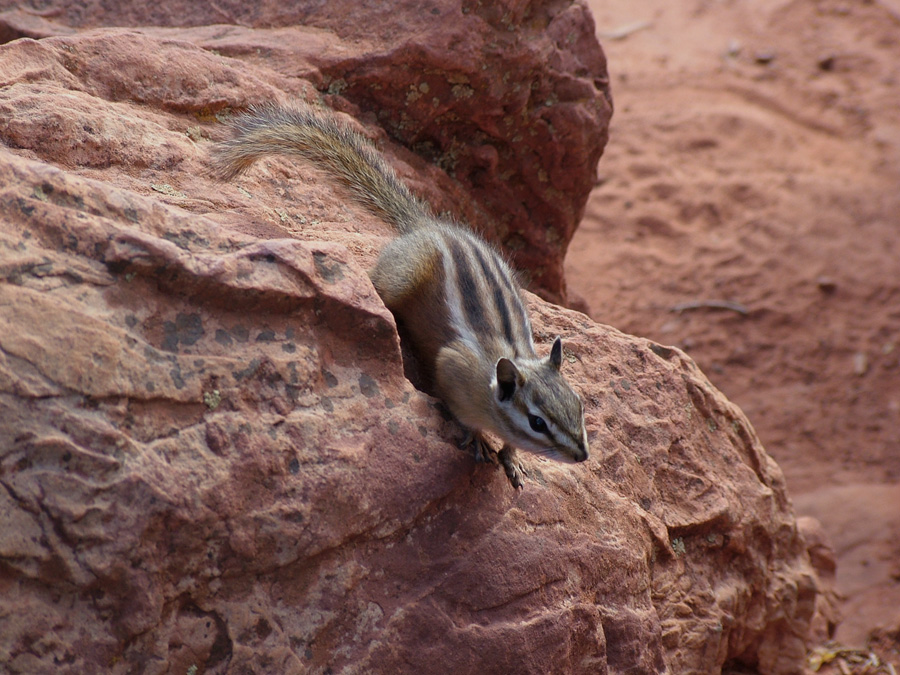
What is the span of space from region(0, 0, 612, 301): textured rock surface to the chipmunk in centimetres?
51

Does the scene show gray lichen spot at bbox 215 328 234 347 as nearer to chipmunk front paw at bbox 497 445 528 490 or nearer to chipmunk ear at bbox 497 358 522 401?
chipmunk ear at bbox 497 358 522 401

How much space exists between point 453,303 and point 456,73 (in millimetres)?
2002

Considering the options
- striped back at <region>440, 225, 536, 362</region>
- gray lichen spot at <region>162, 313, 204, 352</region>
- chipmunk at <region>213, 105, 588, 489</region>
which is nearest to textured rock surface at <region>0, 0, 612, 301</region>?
chipmunk at <region>213, 105, 588, 489</region>

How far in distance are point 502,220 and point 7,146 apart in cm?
336

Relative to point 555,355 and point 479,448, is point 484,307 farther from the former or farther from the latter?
point 479,448

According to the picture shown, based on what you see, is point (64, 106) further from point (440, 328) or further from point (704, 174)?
point (704, 174)

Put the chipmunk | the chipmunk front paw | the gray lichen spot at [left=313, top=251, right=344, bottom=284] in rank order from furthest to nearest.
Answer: the chipmunk front paw < the chipmunk < the gray lichen spot at [left=313, top=251, right=344, bottom=284]

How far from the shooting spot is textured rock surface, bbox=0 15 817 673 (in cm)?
238

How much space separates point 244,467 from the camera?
262 cm

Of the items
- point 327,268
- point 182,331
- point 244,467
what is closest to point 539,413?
point 327,268

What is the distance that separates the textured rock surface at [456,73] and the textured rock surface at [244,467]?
1048mm

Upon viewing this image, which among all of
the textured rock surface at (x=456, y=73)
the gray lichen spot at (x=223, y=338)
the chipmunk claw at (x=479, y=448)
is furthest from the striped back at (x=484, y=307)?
the textured rock surface at (x=456, y=73)

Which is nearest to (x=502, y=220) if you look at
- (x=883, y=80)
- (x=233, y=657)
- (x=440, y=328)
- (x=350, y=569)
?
(x=440, y=328)

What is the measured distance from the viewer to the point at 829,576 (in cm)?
587
